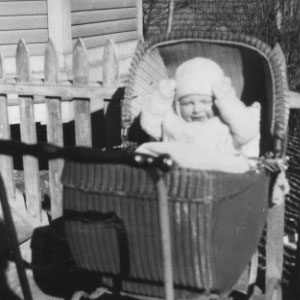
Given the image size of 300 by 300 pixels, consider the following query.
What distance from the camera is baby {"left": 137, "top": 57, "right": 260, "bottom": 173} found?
8.52ft

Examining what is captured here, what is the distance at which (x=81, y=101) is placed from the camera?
3.49 metres

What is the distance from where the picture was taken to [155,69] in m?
2.95

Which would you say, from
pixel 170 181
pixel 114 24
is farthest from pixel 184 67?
pixel 114 24

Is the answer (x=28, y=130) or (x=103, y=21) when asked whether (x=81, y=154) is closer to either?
(x=28, y=130)

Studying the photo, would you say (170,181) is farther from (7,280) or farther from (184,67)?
(7,280)

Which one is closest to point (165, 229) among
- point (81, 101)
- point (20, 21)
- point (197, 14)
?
point (81, 101)

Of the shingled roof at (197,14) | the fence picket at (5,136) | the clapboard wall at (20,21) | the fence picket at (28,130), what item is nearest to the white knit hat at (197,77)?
the fence picket at (28,130)

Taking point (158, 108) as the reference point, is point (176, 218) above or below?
below

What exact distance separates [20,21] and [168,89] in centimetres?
466

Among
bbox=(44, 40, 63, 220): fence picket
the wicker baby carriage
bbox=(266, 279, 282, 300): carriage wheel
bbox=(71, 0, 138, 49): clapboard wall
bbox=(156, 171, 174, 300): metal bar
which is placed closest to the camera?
bbox=(156, 171, 174, 300): metal bar

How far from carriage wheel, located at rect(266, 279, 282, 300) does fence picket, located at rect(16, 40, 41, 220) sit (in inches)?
59.9

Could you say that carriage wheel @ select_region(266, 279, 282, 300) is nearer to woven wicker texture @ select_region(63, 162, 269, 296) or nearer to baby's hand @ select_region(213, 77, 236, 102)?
woven wicker texture @ select_region(63, 162, 269, 296)

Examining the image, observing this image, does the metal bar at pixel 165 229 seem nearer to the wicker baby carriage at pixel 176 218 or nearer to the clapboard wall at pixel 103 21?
the wicker baby carriage at pixel 176 218

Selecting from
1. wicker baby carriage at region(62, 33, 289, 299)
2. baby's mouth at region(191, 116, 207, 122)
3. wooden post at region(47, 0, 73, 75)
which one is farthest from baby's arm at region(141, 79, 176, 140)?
wooden post at region(47, 0, 73, 75)
